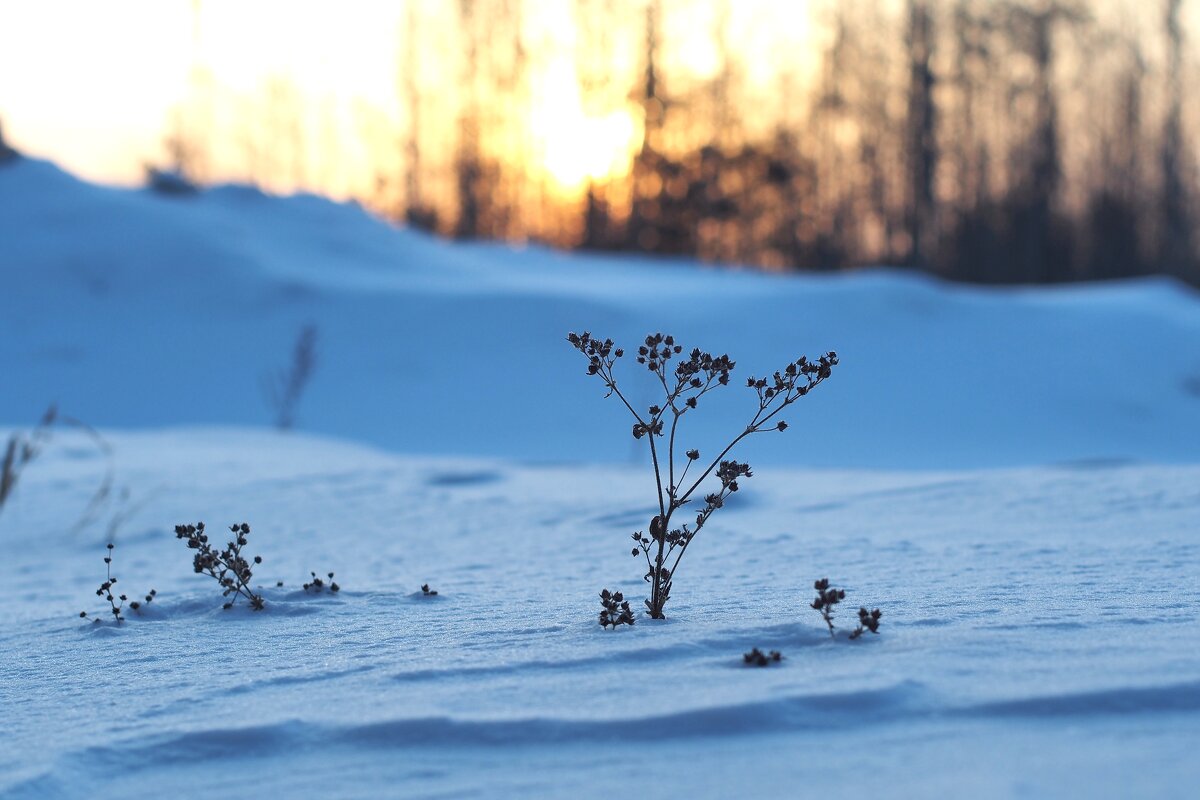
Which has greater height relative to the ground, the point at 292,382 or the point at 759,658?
the point at 292,382

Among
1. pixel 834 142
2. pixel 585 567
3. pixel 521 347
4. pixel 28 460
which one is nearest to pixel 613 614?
pixel 585 567

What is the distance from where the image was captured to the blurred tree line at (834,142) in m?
24.5

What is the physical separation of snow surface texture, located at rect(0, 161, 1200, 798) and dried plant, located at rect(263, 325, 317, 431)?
0.14m

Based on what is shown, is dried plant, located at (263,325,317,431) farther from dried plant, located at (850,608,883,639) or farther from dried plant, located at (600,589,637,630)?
dried plant, located at (850,608,883,639)

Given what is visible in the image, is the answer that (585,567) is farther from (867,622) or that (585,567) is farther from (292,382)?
(292,382)

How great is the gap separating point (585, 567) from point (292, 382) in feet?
19.1

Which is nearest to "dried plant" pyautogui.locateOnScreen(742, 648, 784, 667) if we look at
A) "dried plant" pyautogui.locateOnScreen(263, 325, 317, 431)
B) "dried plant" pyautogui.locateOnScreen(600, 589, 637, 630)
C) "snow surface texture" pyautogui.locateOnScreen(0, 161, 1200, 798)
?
"snow surface texture" pyautogui.locateOnScreen(0, 161, 1200, 798)

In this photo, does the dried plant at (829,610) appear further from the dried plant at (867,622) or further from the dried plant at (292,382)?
the dried plant at (292,382)

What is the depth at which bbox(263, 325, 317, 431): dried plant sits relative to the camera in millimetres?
8234

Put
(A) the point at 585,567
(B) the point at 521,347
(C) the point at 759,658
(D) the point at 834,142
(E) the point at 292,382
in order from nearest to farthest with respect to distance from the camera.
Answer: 1. (C) the point at 759,658
2. (A) the point at 585,567
3. (E) the point at 292,382
4. (B) the point at 521,347
5. (D) the point at 834,142

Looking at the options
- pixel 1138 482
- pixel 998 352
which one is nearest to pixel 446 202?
pixel 998 352

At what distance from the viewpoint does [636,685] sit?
1.76m

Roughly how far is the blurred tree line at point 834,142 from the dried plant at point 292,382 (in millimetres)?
15603

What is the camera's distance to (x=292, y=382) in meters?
8.44
